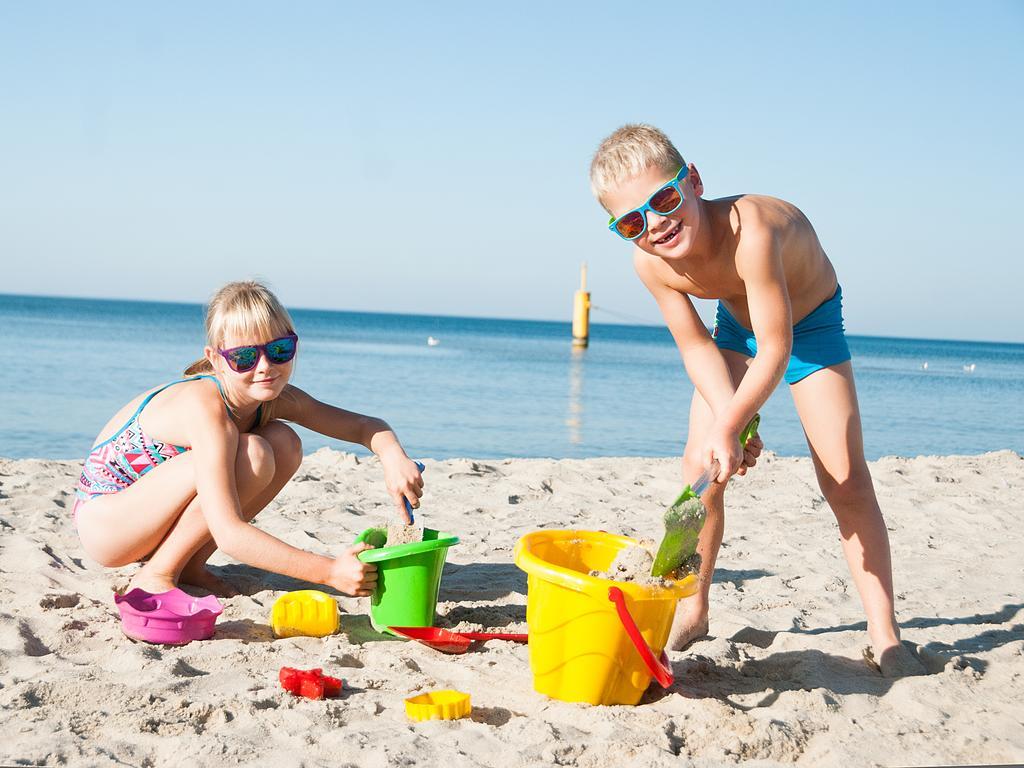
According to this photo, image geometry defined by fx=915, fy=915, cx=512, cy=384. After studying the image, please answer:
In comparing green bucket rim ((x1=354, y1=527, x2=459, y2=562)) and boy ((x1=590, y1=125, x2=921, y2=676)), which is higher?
boy ((x1=590, y1=125, x2=921, y2=676))

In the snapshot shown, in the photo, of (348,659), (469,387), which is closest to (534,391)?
(469,387)

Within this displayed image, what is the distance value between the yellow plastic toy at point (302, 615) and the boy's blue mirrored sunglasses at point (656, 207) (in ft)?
4.78

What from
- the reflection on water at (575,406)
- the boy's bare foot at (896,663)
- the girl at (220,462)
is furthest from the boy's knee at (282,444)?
the reflection on water at (575,406)

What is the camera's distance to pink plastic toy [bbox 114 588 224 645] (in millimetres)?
2689

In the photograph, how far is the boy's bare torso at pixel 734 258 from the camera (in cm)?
264

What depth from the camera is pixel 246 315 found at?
295 cm

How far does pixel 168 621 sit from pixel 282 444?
736mm

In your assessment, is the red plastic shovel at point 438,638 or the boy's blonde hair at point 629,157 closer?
the boy's blonde hair at point 629,157

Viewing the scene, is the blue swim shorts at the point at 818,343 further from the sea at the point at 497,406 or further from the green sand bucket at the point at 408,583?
the sea at the point at 497,406

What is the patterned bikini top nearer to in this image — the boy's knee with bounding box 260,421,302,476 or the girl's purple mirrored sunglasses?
the boy's knee with bounding box 260,421,302,476

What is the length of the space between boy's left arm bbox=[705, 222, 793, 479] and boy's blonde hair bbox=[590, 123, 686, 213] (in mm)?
325

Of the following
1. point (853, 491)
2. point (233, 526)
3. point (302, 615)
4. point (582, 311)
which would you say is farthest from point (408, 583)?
point (582, 311)

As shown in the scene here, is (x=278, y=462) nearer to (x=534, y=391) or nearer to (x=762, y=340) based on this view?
(x=762, y=340)

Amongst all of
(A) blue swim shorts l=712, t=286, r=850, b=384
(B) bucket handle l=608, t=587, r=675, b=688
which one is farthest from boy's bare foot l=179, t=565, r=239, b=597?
(A) blue swim shorts l=712, t=286, r=850, b=384
